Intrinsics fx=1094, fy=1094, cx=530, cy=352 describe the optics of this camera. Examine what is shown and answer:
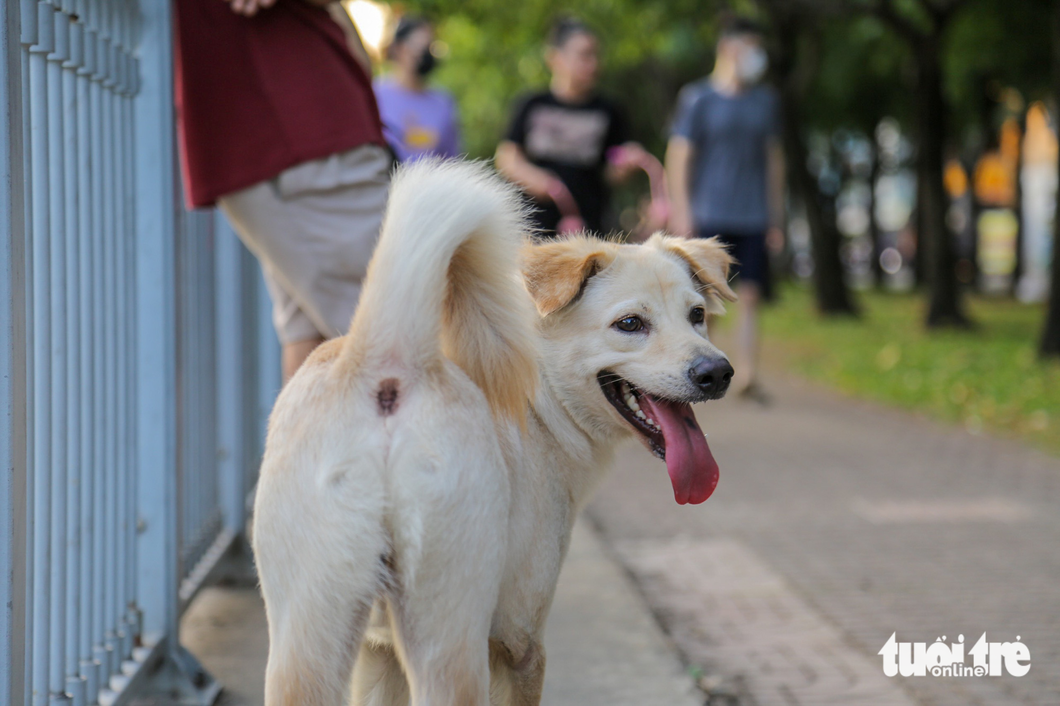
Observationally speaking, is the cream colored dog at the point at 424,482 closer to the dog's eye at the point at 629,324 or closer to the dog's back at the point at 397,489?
the dog's back at the point at 397,489

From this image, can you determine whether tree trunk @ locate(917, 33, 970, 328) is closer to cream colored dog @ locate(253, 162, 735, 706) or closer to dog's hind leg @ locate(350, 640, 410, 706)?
cream colored dog @ locate(253, 162, 735, 706)

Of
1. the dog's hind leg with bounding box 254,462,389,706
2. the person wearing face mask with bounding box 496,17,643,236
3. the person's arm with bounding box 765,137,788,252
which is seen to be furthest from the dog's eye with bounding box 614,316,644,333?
the person's arm with bounding box 765,137,788,252

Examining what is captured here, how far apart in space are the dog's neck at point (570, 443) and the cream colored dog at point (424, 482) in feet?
0.24

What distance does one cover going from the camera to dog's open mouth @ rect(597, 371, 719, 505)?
9.25 ft

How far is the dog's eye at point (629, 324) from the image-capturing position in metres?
2.94

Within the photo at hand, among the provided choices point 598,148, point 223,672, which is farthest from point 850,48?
point 223,672

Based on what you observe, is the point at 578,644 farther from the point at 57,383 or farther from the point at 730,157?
the point at 730,157

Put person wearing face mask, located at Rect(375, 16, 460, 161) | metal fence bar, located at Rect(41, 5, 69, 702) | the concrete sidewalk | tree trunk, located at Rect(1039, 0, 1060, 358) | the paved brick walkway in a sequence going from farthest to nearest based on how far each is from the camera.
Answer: tree trunk, located at Rect(1039, 0, 1060, 358) → person wearing face mask, located at Rect(375, 16, 460, 161) → the paved brick walkway → the concrete sidewalk → metal fence bar, located at Rect(41, 5, 69, 702)

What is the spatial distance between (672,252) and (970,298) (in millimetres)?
25393

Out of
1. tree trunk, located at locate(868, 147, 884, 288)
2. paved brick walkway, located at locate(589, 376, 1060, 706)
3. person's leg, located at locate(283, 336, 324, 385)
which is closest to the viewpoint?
person's leg, located at locate(283, 336, 324, 385)

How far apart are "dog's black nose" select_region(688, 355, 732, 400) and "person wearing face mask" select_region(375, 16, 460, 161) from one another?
450cm

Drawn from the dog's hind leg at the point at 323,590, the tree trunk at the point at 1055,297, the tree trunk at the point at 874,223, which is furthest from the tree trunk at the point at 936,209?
the dog's hind leg at the point at 323,590

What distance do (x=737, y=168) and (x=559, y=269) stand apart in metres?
6.96

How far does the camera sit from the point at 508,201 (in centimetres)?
250
